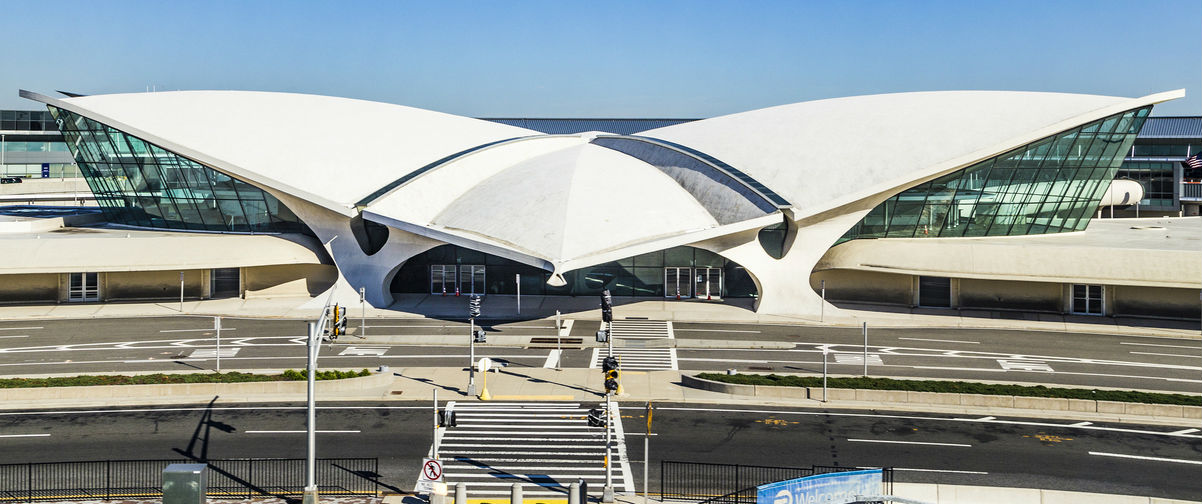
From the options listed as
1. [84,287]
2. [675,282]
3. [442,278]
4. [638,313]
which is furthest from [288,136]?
[675,282]

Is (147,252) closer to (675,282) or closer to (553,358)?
(553,358)

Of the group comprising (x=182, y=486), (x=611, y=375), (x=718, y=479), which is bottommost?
(x=718, y=479)

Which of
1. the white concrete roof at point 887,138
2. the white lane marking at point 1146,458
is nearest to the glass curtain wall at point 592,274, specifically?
the white concrete roof at point 887,138

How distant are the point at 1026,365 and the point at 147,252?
142ft

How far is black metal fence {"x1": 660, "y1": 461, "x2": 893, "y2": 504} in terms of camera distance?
26.6 meters

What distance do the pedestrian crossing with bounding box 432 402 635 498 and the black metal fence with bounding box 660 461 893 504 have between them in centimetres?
120

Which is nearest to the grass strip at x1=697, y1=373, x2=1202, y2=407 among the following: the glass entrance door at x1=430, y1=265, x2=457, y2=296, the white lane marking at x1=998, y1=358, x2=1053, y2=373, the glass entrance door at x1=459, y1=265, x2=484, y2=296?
the white lane marking at x1=998, y1=358, x2=1053, y2=373

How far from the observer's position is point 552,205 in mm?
53156

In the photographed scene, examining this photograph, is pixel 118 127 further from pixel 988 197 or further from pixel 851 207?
pixel 988 197

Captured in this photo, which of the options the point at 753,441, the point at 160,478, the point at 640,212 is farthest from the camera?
the point at 640,212

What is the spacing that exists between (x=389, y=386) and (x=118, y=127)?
29.8 metres

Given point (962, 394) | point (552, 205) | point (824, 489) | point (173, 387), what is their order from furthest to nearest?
point (552, 205) < point (173, 387) < point (962, 394) < point (824, 489)

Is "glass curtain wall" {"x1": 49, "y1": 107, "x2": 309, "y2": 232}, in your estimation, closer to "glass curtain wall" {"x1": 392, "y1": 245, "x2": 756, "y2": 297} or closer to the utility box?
"glass curtain wall" {"x1": 392, "y1": 245, "x2": 756, "y2": 297}

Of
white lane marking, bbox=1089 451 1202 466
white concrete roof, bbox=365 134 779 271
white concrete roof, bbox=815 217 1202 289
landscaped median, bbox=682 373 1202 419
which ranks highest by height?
white concrete roof, bbox=365 134 779 271
